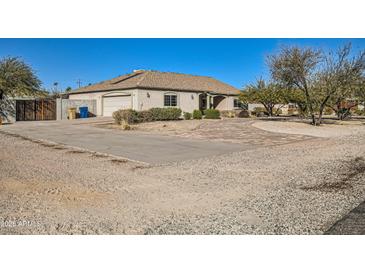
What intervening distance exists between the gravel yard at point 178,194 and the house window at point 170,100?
21782 millimetres

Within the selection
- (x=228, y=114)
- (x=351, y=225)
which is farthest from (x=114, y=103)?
(x=351, y=225)

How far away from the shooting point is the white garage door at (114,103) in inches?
1182

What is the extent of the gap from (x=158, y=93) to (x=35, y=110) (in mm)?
11412

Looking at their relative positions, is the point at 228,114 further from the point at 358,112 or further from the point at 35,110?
the point at 35,110

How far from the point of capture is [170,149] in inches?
469

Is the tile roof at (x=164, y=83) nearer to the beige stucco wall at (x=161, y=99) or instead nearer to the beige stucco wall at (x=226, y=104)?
the beige stucco wall at (x=161, y=99)

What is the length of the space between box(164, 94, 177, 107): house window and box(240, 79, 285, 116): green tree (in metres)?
7.64

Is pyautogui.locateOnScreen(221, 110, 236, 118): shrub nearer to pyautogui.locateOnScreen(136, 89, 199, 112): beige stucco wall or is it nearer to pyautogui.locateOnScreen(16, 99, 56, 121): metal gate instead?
pyautogui.locateOnScreen(136, 89, 199, 112): beige stucco wall

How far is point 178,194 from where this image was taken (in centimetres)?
605

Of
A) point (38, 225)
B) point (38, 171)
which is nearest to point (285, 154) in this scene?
point (38, 171)

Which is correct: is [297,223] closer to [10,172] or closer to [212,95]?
[10,172]
